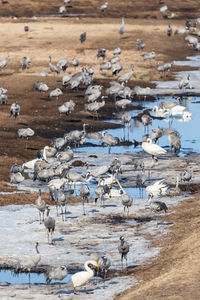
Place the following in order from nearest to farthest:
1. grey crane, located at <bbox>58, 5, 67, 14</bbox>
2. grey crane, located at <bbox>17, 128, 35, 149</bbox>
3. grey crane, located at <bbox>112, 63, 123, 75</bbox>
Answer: grey crane, located at <bbox>17, 128, 35, 149</bbox>, grey crane, located at <bbox>112, 63, 123, 75</bbox>, grey crane, located at <bbox>58, 5, 67, 14</bbox>

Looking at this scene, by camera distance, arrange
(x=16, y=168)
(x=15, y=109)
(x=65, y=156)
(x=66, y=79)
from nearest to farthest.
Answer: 1. (x=16, y=168)
2. (x=65, y=156)
3. (x=15, y=109)
4. (x=66, y=79)

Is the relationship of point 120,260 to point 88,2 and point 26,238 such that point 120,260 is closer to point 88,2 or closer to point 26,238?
point 26,238

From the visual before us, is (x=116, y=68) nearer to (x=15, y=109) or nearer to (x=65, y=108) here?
(x=65, y=108)

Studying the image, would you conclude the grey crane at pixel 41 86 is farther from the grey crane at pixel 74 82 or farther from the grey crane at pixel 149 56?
the grey crane at pixel 149 56

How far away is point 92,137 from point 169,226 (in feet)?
Answer: 48.3

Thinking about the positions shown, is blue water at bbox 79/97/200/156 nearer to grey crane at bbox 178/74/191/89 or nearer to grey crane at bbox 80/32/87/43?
grey crane at bbox 178/74/191/89

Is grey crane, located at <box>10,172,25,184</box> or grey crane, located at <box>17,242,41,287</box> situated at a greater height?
grey crane, located at <box>17,242,41,287</box>

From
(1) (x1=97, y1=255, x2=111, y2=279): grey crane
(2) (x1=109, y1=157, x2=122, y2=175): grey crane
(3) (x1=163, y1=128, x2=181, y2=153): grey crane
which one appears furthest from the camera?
(3) (x1=163, y1=128, x2=181, y2=153): grey crane

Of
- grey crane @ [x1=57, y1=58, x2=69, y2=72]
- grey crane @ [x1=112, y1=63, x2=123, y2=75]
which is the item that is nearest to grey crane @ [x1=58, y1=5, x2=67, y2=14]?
grey crane @ [x1=57, y1=58, x2=69, y2=72]

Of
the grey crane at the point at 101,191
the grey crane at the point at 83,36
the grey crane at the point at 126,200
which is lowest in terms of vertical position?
the grey crane at the point at 83,36

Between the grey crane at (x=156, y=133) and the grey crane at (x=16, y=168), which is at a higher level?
the grey crane at (x=16, y=168)

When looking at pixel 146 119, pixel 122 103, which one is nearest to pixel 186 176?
pixel 146 119

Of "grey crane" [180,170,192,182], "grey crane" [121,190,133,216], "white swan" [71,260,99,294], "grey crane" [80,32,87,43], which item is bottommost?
"grey crane" [80,32,87,43]

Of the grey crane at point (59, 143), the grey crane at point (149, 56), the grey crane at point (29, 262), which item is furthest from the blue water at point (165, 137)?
the grey crane at point (29, 262)
